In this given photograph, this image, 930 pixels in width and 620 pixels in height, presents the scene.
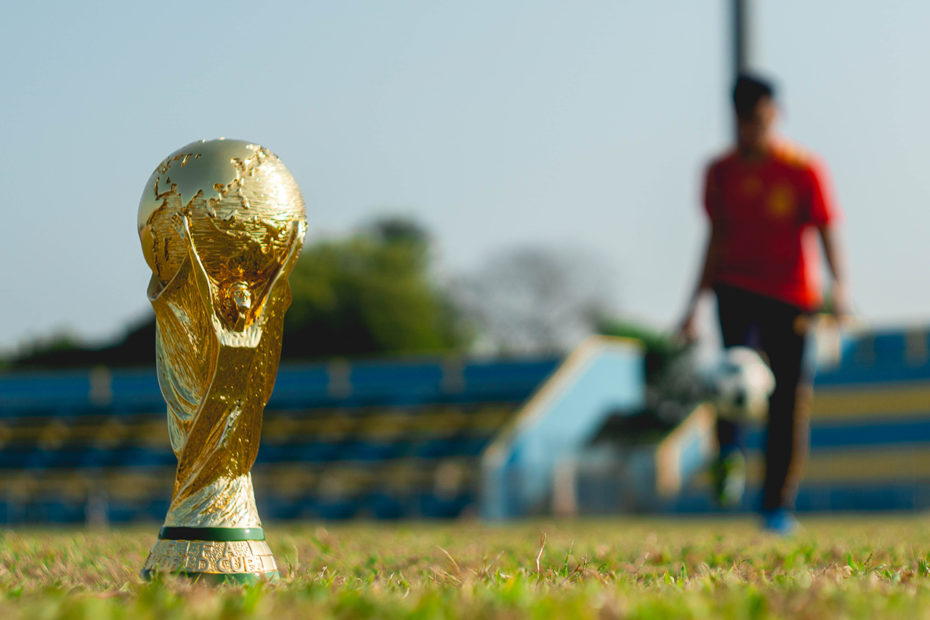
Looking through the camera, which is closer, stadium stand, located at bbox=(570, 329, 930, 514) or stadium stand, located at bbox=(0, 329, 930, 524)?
stadium stand, located at bbox=(0, 329, 930, 524)

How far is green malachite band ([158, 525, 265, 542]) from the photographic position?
206 cm

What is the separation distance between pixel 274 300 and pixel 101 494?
63.2 ft

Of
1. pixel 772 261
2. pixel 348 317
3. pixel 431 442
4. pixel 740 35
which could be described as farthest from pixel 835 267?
pixel 348 317

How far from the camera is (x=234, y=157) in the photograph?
2.13 meters

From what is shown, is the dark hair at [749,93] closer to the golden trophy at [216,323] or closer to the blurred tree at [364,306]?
the golden trophy at [216,323]

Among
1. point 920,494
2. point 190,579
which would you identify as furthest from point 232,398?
point 920,494

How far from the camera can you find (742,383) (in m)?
4.69

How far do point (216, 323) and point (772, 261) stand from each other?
3211mm

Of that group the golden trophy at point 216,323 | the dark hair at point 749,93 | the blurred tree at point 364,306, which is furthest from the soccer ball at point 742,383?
the blurred tree at point 364,306

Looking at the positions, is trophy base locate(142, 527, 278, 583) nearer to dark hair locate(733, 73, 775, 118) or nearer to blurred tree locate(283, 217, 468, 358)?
dark hair locate(733, 73, 775, 118)

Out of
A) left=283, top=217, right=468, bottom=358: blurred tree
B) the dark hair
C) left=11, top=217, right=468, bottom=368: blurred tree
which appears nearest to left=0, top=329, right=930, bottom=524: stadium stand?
the dark hair

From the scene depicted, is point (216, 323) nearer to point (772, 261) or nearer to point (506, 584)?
point (506, 584)

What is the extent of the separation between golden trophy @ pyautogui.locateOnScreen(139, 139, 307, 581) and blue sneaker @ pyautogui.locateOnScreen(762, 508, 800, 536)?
119 inches

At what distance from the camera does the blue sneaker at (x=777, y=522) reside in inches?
182
